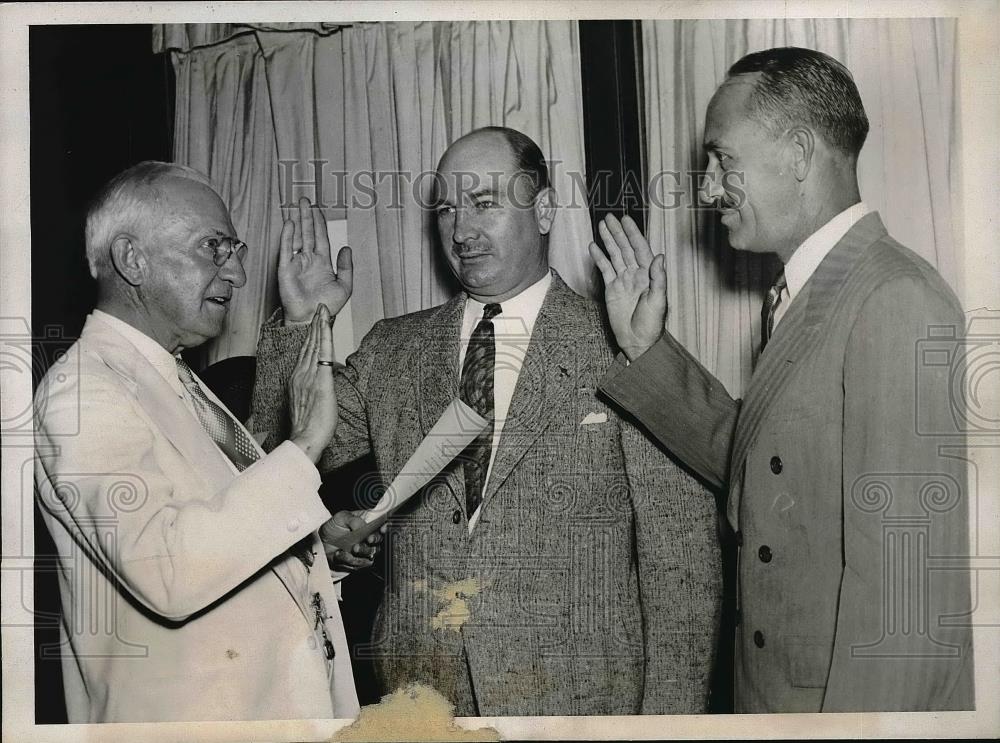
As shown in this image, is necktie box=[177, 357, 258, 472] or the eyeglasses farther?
the eyeglasses

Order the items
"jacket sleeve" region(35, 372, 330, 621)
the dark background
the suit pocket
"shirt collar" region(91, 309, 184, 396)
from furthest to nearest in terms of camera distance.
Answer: the dark background
the suit pocket
"shirt collar" region(91, 309, 184, 396)
"jacket sleeve" region(35, 372, 330, 621)

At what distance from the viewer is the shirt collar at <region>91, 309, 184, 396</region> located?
3217 millimetres

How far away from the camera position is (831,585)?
10.8ft

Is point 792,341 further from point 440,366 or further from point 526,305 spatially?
point 440,366

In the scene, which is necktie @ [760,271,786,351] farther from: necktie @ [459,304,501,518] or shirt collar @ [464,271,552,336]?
necktie @ [459,304,501,518]

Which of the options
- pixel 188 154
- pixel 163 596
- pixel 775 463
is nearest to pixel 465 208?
pixel 188 154

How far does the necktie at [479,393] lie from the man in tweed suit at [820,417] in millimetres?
393

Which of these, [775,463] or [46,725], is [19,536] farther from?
[775,463]

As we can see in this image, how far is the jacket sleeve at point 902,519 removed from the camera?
130 inches

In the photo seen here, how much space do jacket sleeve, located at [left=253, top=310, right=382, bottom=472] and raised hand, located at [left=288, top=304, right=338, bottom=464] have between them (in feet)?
0.13

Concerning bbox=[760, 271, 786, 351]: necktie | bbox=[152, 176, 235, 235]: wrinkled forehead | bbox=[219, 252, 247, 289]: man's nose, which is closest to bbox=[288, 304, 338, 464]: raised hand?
bbox=[219, 252, 247, 289]: man's nose

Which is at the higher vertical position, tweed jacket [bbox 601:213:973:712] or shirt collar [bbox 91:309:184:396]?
shirt collar [bbox 91:309:184:396]

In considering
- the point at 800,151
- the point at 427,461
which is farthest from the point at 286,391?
the point at 800,151

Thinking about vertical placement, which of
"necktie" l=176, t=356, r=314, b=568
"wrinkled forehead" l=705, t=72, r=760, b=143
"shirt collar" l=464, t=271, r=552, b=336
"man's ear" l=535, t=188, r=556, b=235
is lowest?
"necktie" l=176, t=356, r=314, b=568
